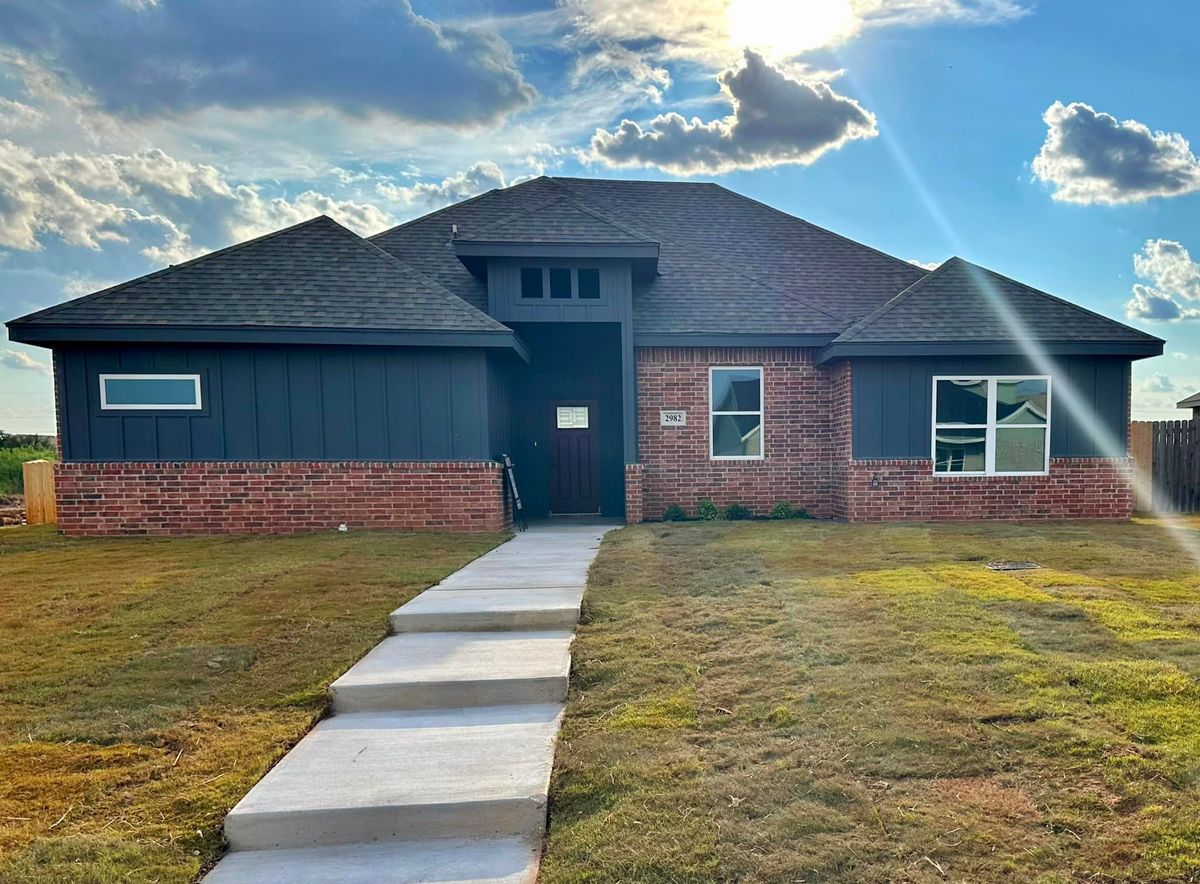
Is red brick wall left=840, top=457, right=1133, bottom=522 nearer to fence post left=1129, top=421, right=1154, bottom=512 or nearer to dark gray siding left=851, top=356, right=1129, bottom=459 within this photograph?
dark gray siding left=851, top=356, right=1129, bottom=459

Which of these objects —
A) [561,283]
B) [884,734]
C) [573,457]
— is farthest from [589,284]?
[884,734]

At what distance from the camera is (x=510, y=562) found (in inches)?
259

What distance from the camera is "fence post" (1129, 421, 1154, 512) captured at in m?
12.0

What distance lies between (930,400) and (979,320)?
1.55 m

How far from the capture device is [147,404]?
8.76 meters

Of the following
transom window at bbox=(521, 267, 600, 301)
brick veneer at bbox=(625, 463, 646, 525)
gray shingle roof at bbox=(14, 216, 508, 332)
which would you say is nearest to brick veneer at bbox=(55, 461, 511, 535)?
gray shingle roof at bbox=(14, 216, 508, 332)

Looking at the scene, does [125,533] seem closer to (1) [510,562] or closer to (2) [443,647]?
(1) [510,562]

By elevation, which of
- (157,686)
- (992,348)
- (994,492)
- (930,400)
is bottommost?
(157,686)

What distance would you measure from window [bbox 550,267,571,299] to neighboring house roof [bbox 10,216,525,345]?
5.12 ft

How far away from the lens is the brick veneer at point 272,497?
28.4 ft

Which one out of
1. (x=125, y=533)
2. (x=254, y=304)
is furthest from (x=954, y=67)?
(x=125, y=533)

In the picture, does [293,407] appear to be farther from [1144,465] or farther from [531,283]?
[1144,465]

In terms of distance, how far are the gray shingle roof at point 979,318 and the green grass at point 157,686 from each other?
7.63 m

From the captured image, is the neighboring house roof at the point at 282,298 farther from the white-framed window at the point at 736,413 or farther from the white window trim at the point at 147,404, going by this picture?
the white-framed window at the point at 736,413
